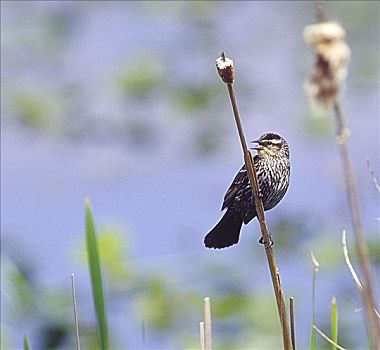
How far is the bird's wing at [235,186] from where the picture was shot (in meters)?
0.65

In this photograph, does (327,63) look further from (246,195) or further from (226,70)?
(246,195)

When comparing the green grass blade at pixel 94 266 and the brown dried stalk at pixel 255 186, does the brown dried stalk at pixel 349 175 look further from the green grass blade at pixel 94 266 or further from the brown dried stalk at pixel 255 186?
the green grass blade at pixel 94 266

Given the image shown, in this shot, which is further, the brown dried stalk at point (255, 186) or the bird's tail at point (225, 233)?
the bird's tail at point (225, 233)

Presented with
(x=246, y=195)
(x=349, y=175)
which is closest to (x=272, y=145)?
(x=246, y=195)

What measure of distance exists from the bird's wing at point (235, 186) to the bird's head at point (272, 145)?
32 millimetres

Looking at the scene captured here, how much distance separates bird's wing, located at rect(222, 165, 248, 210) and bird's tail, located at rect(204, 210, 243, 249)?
0.04 feet

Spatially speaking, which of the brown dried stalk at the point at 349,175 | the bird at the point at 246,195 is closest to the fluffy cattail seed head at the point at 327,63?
the brown dried stalk at the point at 349,175

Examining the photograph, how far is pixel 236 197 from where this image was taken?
2.14 ft

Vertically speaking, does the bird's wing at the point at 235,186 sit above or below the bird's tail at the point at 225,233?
above

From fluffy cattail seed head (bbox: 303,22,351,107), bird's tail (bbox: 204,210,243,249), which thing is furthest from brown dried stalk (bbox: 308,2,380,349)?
bird's tail (bbox: 204,210,243,249)

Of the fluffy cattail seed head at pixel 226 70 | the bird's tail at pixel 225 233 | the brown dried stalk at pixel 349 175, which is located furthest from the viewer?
the bird's tail at pixel 225 233

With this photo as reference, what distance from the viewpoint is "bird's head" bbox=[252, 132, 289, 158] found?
0.68 m

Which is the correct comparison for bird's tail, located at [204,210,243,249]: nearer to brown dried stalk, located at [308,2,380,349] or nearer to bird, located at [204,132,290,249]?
bird, located at [204,132,290,249]

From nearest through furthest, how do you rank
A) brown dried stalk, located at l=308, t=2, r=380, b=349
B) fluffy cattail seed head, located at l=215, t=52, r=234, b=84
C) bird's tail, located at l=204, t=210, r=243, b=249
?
brown dried stalk, located at l=308, t=2, r=380, b=349 → fluffy cattail seed head, located at l=215, t=52, r=234, b=84 → bird's tail, located at l=204, t=210, r=243, b=249
